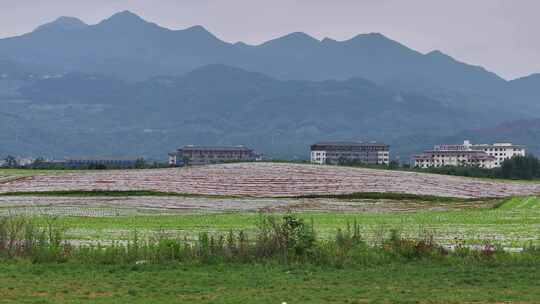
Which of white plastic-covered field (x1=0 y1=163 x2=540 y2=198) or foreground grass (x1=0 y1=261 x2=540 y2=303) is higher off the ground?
white plastic-covered field (x1=0 y1=163 x2=540 y2=198)

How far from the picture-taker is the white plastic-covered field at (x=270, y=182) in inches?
3169

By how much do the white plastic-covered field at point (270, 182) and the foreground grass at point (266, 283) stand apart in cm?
5402

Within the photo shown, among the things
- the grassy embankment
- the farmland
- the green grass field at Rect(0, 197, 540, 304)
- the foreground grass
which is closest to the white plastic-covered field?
the farmland

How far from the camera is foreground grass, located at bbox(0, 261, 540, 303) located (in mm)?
19922

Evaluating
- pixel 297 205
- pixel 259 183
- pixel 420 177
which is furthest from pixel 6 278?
pixel 420 177

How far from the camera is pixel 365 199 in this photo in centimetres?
7662

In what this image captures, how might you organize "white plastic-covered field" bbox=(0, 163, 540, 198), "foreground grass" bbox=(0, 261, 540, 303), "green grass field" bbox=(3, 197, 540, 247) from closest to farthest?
"foreground grass" bbox=(0, 261, 540, 303) < "green grass field" bbox=(3, 197, 540, 247) < "white plastic-covered field" bbox=(0, 163, 540, 198)

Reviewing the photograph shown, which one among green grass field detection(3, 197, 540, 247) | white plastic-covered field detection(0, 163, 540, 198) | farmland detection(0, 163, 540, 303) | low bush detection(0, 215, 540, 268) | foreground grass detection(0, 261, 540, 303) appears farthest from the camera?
white plastic-covered field detection(0, 163, 540, 198)

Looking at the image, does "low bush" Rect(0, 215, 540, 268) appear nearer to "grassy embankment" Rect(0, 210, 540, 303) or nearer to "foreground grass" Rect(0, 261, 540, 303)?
"grassy embankment" Rect(0, 210, 540, 303)

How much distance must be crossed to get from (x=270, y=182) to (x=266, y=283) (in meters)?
65.0

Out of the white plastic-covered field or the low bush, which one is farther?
the white plastic-covered field

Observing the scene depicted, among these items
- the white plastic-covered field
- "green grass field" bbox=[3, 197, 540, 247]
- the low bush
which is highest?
the white plastic-covered field

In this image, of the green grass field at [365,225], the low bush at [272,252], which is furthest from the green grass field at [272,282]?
the green grass field at [365,225]

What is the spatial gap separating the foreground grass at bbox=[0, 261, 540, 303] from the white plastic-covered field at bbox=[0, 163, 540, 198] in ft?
177
